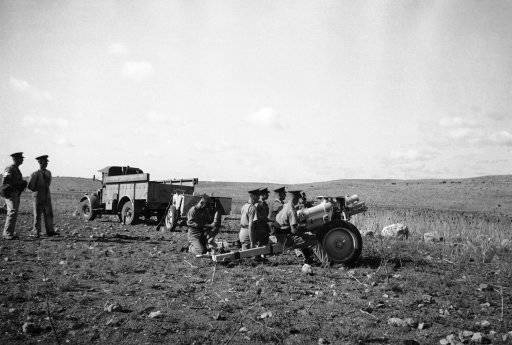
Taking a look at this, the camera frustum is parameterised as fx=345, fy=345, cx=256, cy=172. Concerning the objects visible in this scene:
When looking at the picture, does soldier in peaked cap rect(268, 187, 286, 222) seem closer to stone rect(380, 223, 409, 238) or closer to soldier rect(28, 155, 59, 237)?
stone rect(380, 223, 409, 238)

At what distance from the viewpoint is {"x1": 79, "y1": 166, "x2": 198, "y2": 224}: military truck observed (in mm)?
14656

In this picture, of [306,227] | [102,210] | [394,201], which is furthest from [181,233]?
[394,201]

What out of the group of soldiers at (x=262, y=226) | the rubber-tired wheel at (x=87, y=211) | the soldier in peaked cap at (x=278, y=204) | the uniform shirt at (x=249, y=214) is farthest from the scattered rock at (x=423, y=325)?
the rubber-tired wheel at (x=87, y=211)

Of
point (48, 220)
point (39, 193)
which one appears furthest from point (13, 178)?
point (48, 220)

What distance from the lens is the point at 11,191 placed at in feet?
31.5

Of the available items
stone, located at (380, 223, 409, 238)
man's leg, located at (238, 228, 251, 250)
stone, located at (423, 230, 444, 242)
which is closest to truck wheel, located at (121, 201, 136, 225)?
man's leg, located at (238, 228, 251, 250)

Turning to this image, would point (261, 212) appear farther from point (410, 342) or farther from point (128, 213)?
point (128, 213)

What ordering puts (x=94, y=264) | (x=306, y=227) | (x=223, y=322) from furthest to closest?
1. (x=306, y=227)
2. (x=94, y=264)
3. (x=223, y=322)

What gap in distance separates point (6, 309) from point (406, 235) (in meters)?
→ 12.7

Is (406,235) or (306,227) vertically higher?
(306,227)

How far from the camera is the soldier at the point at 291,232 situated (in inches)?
302

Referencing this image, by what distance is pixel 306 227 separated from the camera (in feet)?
25.5

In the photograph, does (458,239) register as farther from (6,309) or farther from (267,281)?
(6,309)

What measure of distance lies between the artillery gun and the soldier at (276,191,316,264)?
15 cm
